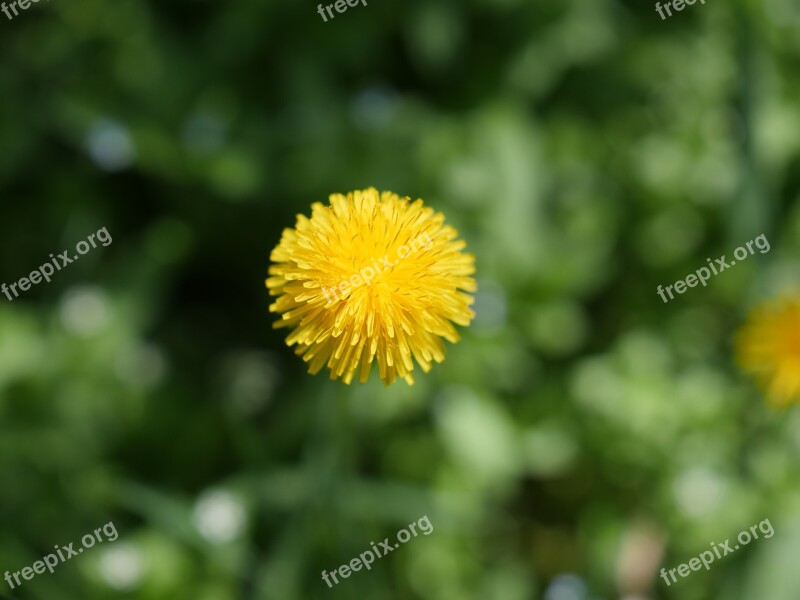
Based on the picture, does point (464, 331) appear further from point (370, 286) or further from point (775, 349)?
point (370, 286)

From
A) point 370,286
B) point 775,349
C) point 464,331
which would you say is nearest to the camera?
point 370,286

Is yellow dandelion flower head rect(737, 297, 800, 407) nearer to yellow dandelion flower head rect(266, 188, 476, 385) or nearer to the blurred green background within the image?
the blurred green background

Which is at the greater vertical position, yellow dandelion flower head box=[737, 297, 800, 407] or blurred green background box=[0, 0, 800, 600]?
blurred green background box=[0, 0, 800, 600]

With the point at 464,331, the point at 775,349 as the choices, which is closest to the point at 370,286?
the point at 464,331

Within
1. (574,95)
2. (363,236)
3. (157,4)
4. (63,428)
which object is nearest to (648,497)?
(574,95)

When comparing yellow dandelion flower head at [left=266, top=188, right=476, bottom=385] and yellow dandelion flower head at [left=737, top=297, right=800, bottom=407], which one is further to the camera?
yellow dandelion flower head at [left=737, top=297, right=800, bottom=407]

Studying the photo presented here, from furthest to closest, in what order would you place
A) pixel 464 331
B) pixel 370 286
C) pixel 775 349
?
pixel 464 331, pixel 775 349, pixel 370 286

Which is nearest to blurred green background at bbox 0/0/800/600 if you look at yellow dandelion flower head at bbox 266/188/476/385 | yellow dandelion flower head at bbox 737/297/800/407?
yellow dandelion flower head at bbox 737/297/800/407
